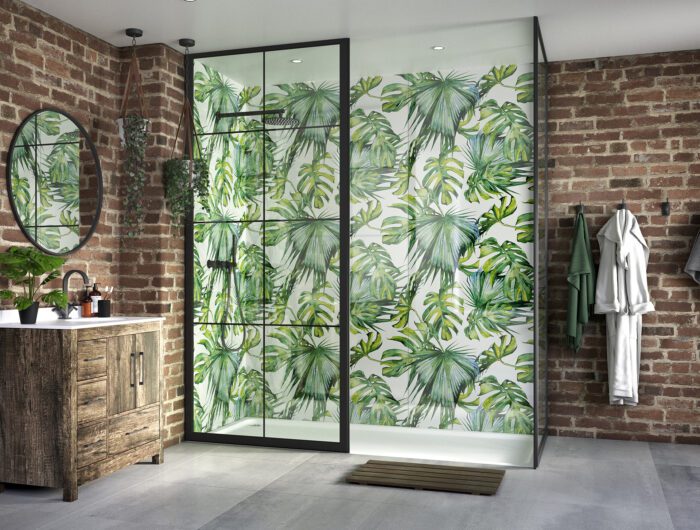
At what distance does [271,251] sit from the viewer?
5.12 meters

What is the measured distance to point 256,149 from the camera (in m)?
5.17

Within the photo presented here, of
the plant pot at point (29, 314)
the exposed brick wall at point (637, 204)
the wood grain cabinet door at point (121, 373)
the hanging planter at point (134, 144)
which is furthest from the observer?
the exposed brick wall at point (637, 204)

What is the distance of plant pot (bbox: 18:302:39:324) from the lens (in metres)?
3.99

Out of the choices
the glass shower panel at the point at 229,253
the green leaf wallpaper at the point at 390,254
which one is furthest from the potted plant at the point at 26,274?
the green leaf wallpaper at the point at 390,254

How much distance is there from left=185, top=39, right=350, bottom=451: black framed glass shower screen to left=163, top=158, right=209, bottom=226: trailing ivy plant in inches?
6.3

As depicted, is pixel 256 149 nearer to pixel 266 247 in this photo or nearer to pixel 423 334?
pixel 266 247

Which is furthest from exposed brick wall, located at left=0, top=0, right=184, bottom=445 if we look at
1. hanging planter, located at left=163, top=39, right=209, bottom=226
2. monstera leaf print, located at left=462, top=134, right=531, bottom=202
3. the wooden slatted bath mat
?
monstera leaf print, located at left=462, top=134, right=531, bottom=202

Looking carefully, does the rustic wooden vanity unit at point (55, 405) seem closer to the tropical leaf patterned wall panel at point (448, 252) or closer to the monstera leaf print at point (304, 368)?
the monstera leaf print at point (304, 368)

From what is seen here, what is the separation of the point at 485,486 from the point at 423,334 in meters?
1.13

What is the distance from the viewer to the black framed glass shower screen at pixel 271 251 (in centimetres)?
501

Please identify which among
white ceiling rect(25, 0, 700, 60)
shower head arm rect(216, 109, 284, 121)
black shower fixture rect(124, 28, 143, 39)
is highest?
white ceiling rect(25, 0, 700, 60)

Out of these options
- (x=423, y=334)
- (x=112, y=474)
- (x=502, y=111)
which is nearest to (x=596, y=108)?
(x=502, y=111)

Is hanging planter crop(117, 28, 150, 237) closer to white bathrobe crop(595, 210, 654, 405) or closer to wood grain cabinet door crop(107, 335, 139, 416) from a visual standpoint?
wood grain cabinet door crop(107, 335, 139, 416)

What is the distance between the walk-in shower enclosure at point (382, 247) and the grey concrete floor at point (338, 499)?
16.2 inches
